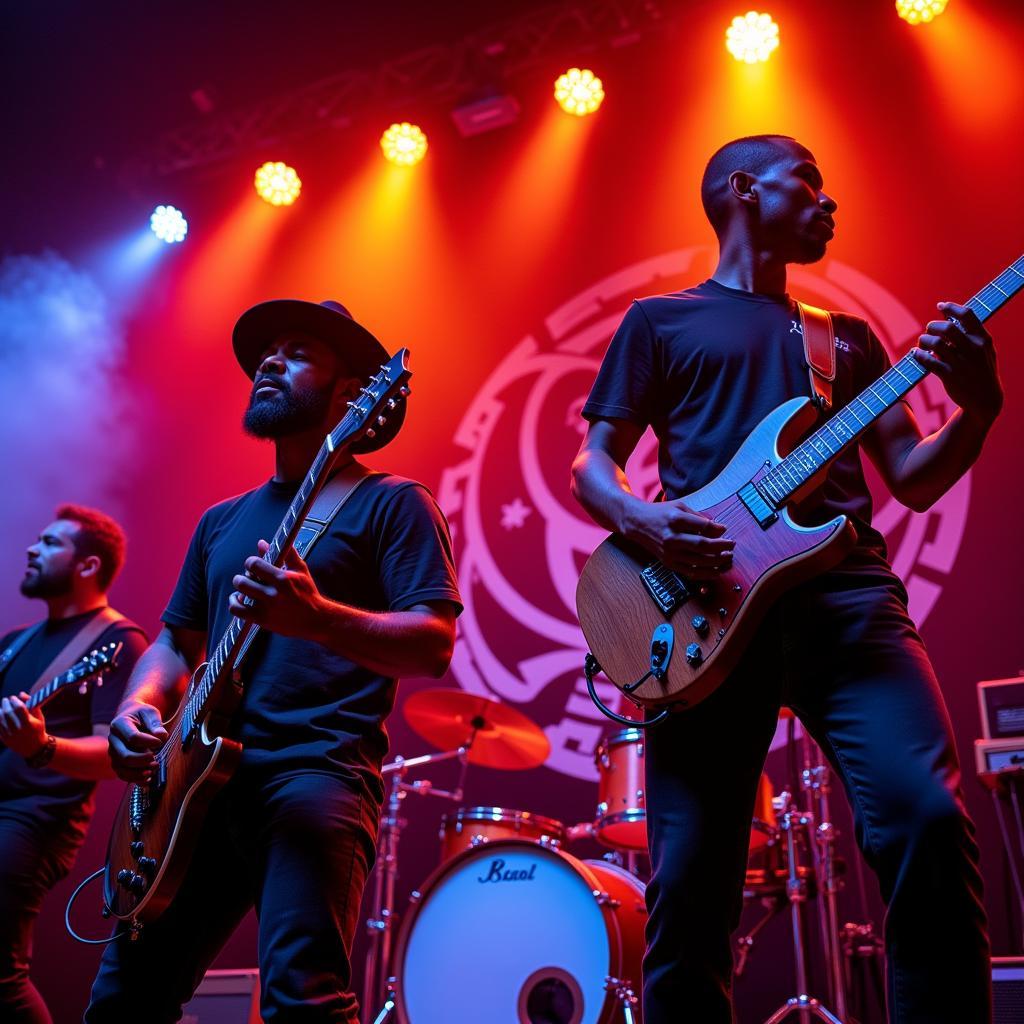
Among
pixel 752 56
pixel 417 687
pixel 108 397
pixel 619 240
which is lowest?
pixel 417 687

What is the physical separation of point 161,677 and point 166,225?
19.8 feet

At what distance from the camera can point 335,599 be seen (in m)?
2.72

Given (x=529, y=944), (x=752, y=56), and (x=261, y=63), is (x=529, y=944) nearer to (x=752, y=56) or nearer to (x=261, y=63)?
(x=752, y=56)

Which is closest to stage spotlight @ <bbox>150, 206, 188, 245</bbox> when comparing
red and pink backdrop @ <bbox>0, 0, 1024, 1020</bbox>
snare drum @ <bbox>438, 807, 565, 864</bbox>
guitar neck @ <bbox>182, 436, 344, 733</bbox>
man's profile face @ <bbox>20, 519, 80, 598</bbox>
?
red and pink backdrop @ <bbox>0, 0, 1024, 1020</bbox>

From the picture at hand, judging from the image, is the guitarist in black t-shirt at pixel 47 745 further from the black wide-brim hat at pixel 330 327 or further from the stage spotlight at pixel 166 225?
the stage spotlight at pixel 166 225

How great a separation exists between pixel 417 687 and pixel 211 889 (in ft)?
13.2

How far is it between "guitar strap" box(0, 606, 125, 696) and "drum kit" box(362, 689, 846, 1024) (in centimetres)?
156

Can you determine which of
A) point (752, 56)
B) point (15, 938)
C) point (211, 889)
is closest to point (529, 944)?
point (15, 938)

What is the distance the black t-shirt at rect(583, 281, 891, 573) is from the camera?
8.16ft

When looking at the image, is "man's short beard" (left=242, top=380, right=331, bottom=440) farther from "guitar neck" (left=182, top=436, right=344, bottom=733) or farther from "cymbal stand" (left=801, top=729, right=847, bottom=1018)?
"cymbal stand" (left=801, top=729, right=847, bottom=1018)

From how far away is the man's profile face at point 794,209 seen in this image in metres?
2.75

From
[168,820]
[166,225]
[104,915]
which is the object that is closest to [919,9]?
[166,225]

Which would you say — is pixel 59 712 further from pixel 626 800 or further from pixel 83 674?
pixel 626 800

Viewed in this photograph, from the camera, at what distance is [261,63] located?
768cm
